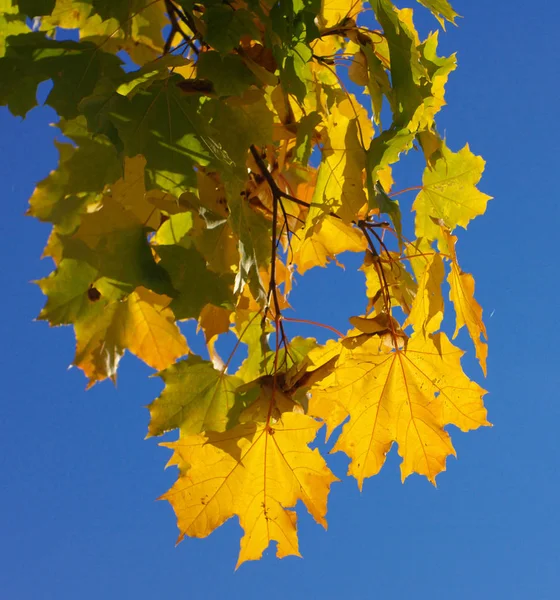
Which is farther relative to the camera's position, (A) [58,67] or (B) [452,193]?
(B) [452,193]

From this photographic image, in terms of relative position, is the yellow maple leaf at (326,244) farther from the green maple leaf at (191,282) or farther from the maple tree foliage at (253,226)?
the green maple leaf at (191,282)

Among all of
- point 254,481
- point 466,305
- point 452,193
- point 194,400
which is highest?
point 452,193

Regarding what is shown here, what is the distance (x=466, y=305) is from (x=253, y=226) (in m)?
0.35

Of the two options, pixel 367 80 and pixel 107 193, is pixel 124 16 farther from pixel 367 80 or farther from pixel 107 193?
pixel 367 80

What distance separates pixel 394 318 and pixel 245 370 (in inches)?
13.0

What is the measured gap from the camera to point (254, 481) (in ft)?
3.42

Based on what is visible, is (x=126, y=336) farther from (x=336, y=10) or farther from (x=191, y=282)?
(x=336, y=10)

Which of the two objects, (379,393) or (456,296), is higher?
(456,296)

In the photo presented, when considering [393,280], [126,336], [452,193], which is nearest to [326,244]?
[393,280]

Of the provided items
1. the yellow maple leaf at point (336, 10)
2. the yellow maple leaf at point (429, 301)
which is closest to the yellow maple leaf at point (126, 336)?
the yellow maple leaf at point (429, 301)

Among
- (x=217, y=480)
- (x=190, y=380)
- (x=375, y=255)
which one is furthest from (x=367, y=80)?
(x=217, y=480)

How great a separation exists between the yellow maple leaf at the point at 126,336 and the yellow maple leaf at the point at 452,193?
0.48m

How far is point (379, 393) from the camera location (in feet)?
3.47

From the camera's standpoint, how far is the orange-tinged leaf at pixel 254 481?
0.99m
